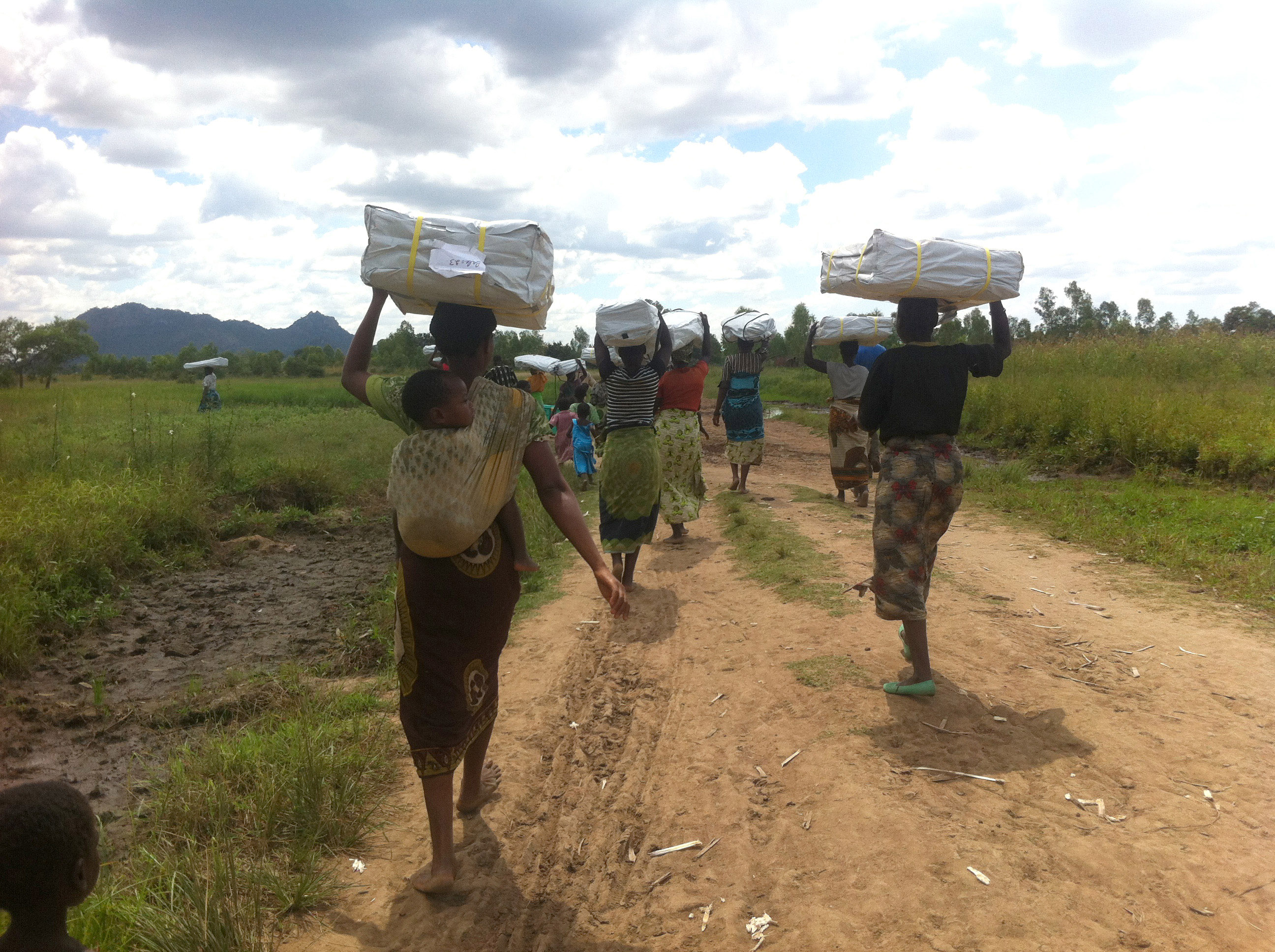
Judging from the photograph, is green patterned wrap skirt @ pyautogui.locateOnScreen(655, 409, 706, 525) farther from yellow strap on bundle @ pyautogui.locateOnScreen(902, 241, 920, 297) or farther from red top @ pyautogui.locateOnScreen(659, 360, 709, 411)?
yellow strap on bundle @ pyautogui.locateOnScreen(902, 241, 920, 297)

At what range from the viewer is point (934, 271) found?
157 inches

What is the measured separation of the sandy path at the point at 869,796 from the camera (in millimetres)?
2713

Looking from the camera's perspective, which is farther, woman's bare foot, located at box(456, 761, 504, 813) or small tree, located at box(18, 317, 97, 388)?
small tree, located at box(18, 317, 97, 388)

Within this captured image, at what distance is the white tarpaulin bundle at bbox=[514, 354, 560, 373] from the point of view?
14.4 metres

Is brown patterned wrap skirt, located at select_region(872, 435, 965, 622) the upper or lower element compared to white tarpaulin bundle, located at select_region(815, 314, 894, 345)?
lower

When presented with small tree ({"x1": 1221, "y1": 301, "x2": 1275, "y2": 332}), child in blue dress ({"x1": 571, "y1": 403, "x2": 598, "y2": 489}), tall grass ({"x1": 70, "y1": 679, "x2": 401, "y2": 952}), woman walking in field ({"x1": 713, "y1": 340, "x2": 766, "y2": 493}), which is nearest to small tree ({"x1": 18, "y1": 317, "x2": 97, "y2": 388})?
child in blue dress ({"x1": 571, "y1": 403, "x2": 598, "y2": 489})

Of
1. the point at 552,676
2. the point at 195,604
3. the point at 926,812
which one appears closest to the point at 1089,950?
the point at 926,812

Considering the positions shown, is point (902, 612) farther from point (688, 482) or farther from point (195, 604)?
point (195, 604)

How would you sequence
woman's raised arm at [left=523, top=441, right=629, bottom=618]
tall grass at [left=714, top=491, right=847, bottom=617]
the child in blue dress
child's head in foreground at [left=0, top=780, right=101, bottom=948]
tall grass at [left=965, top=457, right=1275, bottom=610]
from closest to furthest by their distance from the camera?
child's head in foreground at [left=0, top=780, right=101, bottom=948] < woman's raised arm at [left=523, top=441, right=629, bottom=618] < tall grass at [left=714, top=491, right=847, bottom=617] < tall grass at [left=965, top=457, right=1275, bottom=610] < the child in blue dress

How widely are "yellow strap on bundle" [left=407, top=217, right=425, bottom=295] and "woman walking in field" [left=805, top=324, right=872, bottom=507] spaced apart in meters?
6.39

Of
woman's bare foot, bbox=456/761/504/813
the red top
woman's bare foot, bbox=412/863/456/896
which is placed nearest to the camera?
woman's bare foot, bbox=412/863/456/896

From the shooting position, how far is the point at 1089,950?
249 centimetres

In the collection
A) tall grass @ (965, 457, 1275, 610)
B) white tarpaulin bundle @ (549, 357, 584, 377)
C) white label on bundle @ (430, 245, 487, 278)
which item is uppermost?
white label on bundle @ (430, 245, 487, 278)

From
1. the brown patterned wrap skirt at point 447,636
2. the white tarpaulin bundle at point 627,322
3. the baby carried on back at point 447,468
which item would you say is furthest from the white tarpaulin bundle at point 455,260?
the white tarpaulin bundle at point 627,322
